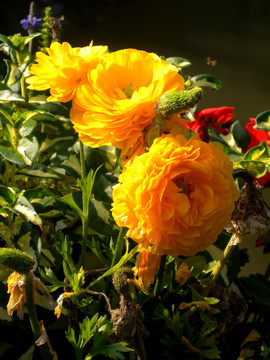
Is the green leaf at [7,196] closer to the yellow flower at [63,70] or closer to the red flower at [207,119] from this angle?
the yellow flower at [63,70]

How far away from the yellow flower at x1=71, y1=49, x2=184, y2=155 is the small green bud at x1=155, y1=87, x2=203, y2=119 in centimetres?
2

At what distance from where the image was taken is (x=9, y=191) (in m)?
0.54

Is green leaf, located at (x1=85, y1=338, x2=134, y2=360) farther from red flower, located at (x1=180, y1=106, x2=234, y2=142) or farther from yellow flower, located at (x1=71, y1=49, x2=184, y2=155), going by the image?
red flower, located at (x1=180, y1=106, x2=234, y2=142)

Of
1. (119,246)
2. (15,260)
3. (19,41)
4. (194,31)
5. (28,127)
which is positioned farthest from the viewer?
(194,31)

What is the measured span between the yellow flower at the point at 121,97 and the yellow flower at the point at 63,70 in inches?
0.6

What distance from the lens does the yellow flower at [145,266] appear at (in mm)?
447

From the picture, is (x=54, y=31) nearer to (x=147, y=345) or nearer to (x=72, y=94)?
(x=72, y=94)

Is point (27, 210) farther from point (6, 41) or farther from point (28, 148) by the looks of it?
point (6, 41)

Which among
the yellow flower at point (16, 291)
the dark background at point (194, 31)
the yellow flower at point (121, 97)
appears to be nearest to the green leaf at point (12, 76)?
the yellow flower at point (121, 97)

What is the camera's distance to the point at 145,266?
45cm

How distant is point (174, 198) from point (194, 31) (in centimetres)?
195

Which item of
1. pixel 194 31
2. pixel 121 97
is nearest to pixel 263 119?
pixel 121 97

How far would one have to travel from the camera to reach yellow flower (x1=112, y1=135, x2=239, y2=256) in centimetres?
36

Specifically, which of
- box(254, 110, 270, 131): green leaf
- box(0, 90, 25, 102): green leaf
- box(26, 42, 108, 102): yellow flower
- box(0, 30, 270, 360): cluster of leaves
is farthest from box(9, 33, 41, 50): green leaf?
box(254, 110, 270, 131): green leaf
